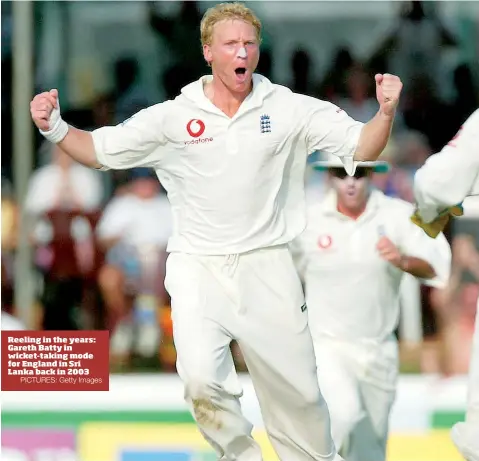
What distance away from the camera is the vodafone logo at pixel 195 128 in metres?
5.79

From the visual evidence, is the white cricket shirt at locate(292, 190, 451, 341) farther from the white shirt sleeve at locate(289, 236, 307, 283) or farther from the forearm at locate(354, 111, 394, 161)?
the forearm at locate(354, 111, 394, 161)

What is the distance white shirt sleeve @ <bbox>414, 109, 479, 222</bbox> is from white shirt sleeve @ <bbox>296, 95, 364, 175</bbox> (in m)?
0.63

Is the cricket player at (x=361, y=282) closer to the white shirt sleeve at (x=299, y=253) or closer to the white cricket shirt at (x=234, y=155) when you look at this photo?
the white shirt sleeve at (x=299, y=253)

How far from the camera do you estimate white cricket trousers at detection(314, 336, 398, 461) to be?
272 inches

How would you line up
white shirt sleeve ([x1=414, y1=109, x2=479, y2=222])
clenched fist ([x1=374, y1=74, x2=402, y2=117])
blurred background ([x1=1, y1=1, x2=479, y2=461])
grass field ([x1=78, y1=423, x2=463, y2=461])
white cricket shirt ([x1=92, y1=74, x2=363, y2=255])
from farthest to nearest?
1. blurred background ([x1=1, y1=1, x2=479, y2=461])
2. grass field ([x1=78, y1=423, x2=463, y2=461])
3. white cricket shirt ([x1=92, y1=74, x2=363, y2=255])
4. clenched fist ([x1=374, y1=74, x2=402, y2=117])
5. white shirt sleeve ([x1=414, y1=109, x2=479, y2=222])

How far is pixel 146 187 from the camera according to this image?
329 inches

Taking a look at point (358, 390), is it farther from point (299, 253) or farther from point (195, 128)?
point (195, 128)

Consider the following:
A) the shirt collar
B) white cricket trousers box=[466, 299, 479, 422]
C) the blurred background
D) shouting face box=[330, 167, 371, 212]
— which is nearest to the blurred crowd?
the blurred background


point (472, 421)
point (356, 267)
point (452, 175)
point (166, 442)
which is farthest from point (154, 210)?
point (452, 175)

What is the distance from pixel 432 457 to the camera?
7.96m

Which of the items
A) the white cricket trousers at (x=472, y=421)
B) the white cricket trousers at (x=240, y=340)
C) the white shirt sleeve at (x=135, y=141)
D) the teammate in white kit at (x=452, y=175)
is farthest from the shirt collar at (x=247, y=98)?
the white cricket trousers at (x=472, y=421)

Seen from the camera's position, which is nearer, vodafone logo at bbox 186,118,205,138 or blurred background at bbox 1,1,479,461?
vodafone logo at bbox 186,118,205,138

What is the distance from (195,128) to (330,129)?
1.77ft

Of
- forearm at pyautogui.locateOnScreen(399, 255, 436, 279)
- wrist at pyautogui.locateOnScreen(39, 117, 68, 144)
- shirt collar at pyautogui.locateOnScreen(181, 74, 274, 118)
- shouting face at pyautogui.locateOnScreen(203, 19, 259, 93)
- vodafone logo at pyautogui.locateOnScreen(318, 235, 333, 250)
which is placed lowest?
forearm at pyautogui.locateOnScreen(399, 255, 436, 279)
